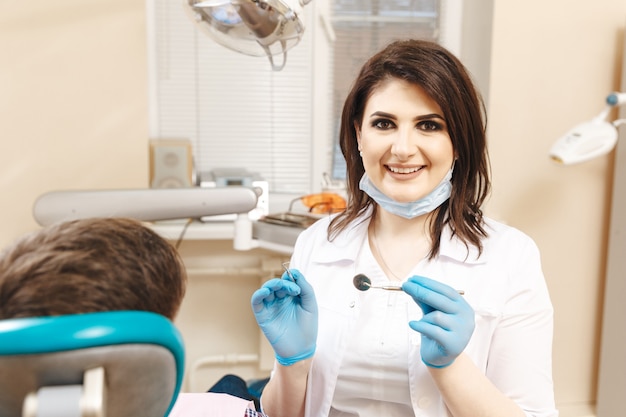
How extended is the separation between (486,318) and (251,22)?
2.37ft

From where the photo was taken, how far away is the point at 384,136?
1.18m

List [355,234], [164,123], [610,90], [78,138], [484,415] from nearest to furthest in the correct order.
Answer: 1. [484,415]
2. [355,234]
3. [78,138]
4. [610,90]
5. [164,123]

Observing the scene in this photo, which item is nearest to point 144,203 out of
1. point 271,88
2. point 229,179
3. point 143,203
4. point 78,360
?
point 143,203

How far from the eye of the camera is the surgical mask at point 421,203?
47.9 inches

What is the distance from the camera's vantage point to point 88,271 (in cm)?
54

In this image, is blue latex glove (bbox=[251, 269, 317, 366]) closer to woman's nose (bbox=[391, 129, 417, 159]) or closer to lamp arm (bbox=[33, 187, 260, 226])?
lamp arm (bbox=[33, 187, 260, 226])

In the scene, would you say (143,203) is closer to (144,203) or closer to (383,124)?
(144,203)

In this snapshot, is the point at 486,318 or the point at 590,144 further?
the point at 590,144

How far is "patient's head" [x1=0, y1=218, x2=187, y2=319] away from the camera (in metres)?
0.52

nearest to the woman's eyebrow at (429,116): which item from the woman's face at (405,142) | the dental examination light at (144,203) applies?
the woman's face at (405,142)

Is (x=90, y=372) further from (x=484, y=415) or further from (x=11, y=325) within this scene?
(x=484, y=415)

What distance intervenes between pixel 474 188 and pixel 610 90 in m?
1.38

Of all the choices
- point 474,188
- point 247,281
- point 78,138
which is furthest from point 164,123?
point 474,188

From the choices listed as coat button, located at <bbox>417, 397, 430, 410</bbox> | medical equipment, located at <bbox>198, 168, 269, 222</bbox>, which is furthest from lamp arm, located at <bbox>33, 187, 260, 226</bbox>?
medical equipment, located at <bbox>198, 168, 269, 222</bbox>
